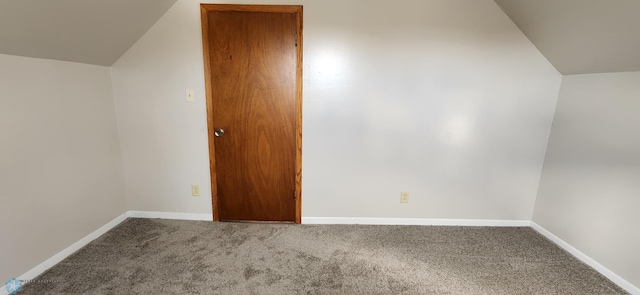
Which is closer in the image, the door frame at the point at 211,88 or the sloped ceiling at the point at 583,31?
the sloped ceiling at the point at 583,31

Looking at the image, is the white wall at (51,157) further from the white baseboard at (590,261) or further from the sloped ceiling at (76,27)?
the white baseboard at (590,261)

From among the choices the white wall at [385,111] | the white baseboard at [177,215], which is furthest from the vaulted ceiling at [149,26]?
the white baseboard at [177,215]

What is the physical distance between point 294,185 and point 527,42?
227cm

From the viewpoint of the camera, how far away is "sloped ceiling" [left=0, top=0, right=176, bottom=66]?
1343 mm

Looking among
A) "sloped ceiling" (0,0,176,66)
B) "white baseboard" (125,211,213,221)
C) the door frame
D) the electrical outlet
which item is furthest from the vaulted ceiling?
the electrical outlet

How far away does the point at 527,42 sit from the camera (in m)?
2.12

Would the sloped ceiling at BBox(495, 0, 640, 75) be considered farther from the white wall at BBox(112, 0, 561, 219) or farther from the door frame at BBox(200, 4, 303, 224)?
the door frame at BBox(200, 4, 303, 224)

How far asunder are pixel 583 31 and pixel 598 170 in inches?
38.3

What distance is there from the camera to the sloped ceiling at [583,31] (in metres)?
1.42

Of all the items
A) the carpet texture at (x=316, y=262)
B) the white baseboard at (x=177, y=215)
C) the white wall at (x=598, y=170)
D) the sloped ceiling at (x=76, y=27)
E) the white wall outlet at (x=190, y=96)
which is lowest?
the carpet texture at (x=316, y=262)

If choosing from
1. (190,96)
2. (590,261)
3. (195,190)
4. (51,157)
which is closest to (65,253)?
(51,157)

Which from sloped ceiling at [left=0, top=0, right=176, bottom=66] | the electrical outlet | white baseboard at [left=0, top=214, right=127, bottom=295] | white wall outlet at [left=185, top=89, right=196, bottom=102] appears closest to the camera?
sloped ceiling at [left=0, top=0, right=176, bottom=66]

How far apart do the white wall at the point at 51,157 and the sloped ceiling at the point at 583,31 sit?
3.24 meters

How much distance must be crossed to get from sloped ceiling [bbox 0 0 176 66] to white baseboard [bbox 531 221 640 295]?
365 centimetres
